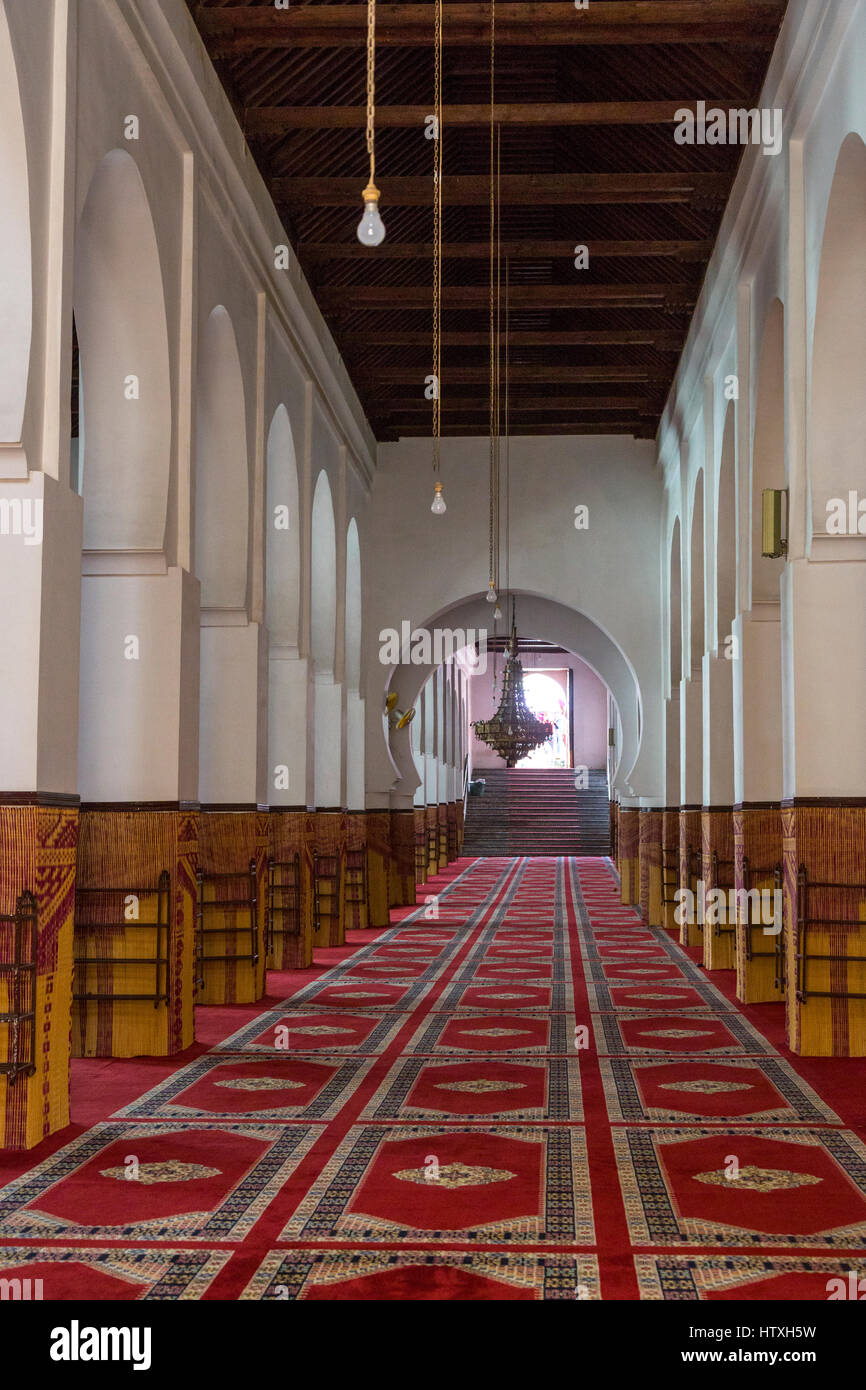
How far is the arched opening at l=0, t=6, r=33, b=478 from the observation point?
5.61 metres

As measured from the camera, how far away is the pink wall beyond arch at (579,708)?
4119cm

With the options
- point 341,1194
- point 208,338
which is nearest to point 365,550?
point 208,338

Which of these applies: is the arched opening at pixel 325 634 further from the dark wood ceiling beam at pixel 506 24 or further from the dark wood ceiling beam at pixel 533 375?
the dark wood ceiling beam at pixel 506 24

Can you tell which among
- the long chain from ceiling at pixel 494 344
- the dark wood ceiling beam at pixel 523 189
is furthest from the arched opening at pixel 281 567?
the long chain from ceiling at pixel 494 344

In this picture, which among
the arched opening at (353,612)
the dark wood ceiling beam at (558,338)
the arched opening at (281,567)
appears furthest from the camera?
the arched opening at (353,612)

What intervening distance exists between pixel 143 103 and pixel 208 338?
218 centimetres

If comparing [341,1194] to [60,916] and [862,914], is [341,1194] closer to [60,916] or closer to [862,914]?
[60,916]

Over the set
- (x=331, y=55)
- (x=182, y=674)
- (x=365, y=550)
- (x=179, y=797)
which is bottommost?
(x=179, y=797)

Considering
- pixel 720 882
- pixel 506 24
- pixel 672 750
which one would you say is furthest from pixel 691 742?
pixel 506 24

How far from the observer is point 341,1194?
15.6 ft

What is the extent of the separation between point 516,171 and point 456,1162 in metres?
8.89

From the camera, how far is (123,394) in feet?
25.3

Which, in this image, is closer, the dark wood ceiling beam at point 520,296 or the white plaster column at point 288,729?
the white plaster column at point 288,729

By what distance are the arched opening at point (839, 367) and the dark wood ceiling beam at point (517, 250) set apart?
420 centimetres
